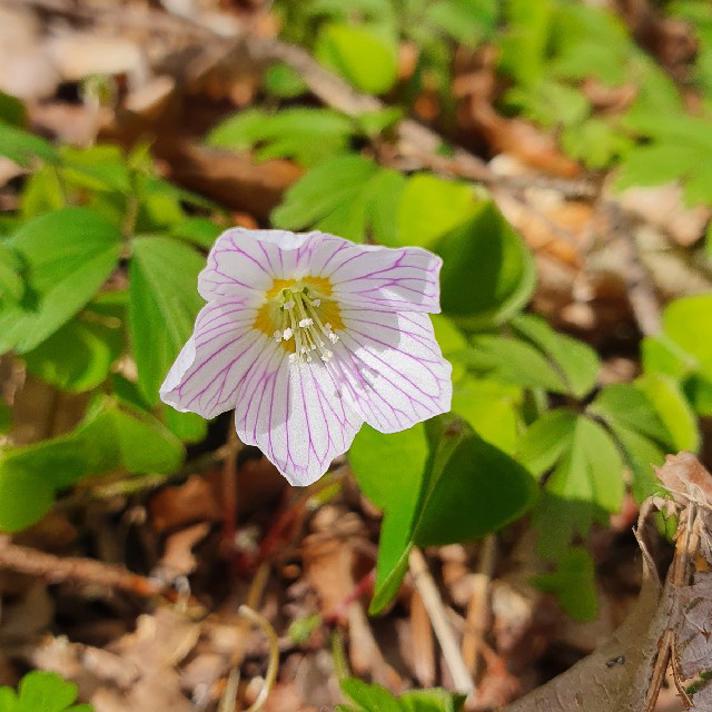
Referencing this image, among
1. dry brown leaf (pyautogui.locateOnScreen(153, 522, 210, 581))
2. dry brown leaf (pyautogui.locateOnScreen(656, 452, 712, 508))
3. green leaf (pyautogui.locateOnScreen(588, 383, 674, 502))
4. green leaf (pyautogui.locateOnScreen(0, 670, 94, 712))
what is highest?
dry brown leaf (pyautogui.locateOnScreen(656, 452, 712, 508))

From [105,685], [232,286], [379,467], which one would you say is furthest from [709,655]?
[105,685]

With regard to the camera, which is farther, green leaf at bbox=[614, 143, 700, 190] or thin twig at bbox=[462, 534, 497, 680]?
green leaf at bbox=[614, 143, 700, 190]

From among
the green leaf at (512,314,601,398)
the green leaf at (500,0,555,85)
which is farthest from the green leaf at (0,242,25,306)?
the green leaf at (500,0,555,85)

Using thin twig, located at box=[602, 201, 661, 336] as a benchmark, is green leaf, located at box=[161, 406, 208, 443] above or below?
below

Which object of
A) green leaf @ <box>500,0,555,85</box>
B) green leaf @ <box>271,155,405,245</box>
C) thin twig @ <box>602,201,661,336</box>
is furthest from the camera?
green leaf @ <box>500,0,555,85</box>

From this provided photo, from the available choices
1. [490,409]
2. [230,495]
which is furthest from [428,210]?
[230,495]

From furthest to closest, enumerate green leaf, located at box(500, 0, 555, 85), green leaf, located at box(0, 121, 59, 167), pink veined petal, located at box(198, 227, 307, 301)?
green leaf, located at box(500, 0, 555, 85)
green leaf, located at box(0, 121, 59, 167)
pink veined petal, located at box(198, 227, 307, 301)

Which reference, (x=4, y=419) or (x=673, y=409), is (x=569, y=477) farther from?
(x=4, y=419)

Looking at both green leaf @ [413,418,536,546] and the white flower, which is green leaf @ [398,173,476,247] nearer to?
the white flower
